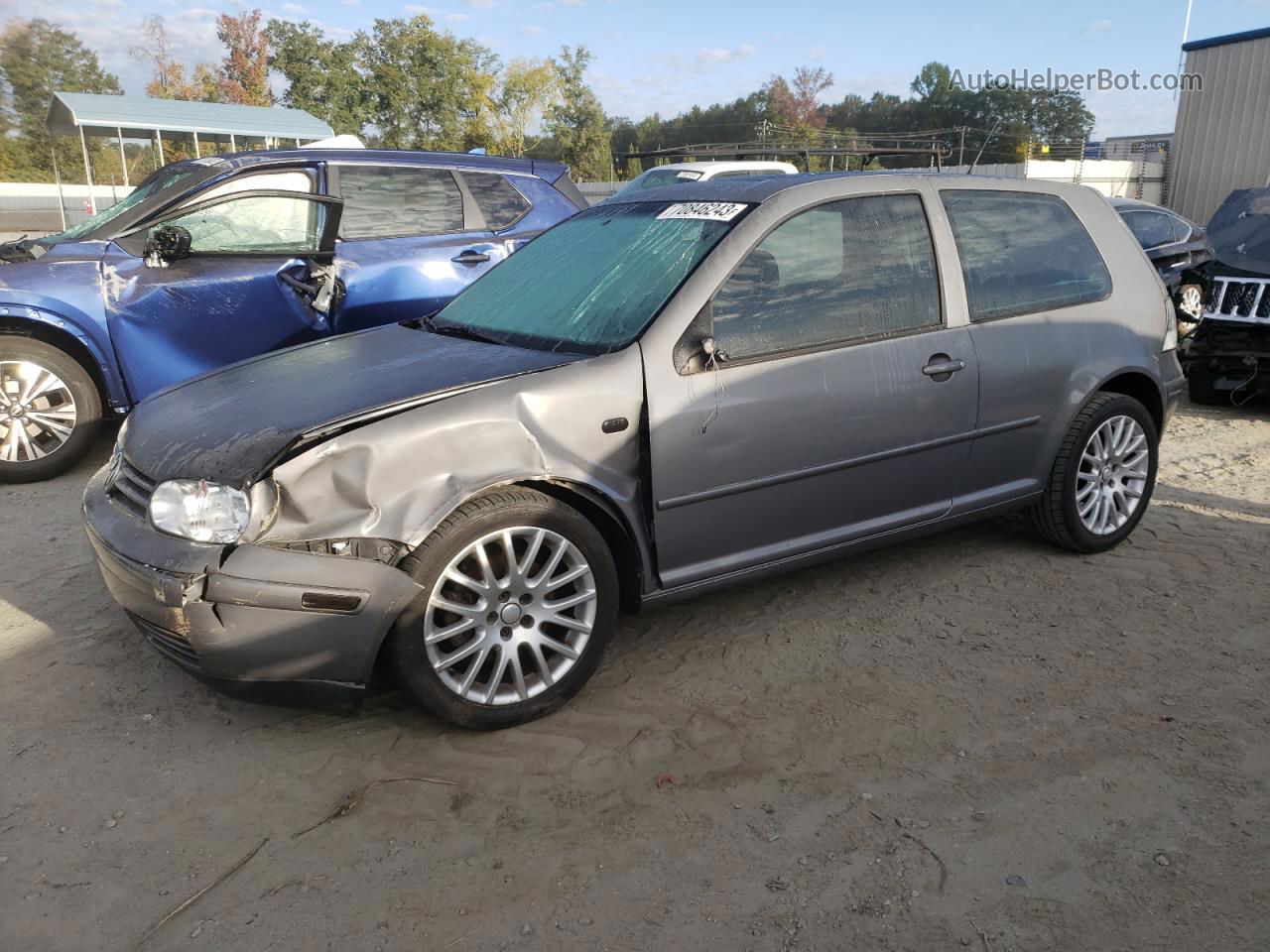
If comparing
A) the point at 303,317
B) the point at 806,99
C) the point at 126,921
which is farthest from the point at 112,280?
the point at 806,99

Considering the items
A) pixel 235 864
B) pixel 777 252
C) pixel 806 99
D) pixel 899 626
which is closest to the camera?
pixel 235 864

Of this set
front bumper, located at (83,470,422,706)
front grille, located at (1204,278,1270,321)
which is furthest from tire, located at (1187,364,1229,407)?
front bumper, located at (83,470,422,706)

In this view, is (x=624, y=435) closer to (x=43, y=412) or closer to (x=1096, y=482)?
(x=1096, y=482)

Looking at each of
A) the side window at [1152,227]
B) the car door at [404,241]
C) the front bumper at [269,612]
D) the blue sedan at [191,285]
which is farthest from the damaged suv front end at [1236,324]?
the front bumper at [269,612]

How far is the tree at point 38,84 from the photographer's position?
4059cm

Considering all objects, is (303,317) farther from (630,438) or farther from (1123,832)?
(1123,832)

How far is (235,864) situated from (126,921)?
0.27m

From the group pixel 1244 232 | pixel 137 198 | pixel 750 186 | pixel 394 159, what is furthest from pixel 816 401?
pixel 1244 232

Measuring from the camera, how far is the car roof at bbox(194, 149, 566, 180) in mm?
5848

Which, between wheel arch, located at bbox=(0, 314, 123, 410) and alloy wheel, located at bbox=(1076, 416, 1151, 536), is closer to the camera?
alloy wheel, located at bbox=(1076, 416, 1151, 536)

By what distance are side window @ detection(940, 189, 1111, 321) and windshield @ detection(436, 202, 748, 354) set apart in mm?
1093

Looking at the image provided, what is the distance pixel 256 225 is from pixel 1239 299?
7.09 m

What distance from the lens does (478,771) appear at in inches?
113

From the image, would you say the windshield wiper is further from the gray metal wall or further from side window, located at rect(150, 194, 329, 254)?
the gray metal wall
